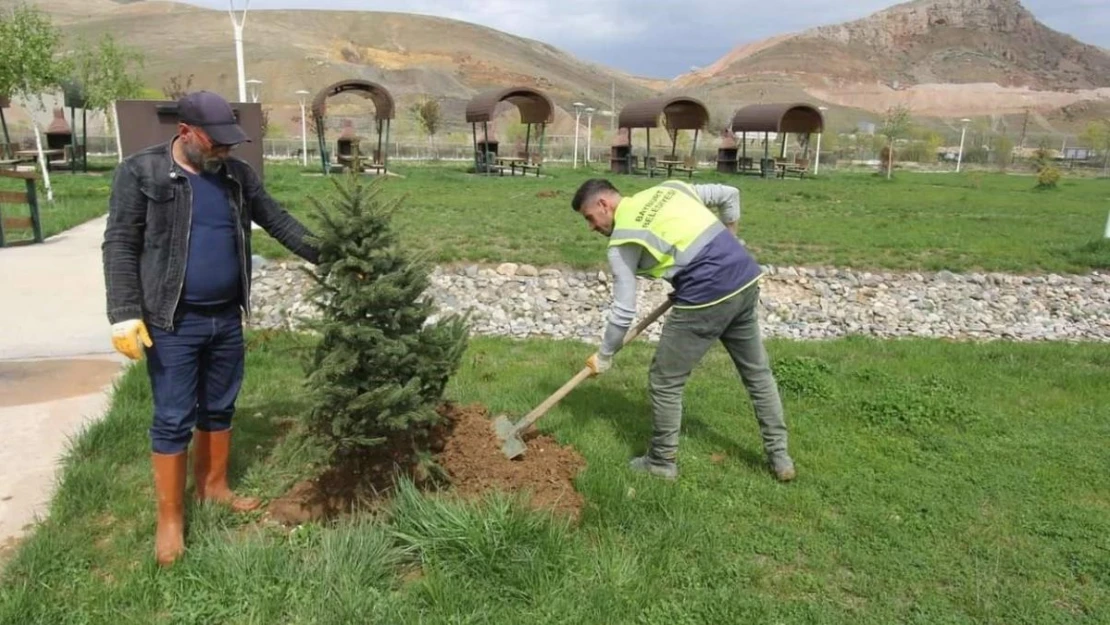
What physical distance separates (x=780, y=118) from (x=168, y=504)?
28.6m

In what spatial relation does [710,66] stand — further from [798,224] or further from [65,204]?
[65,204]

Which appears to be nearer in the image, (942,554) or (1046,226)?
(942,554)

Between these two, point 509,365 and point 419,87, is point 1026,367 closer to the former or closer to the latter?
point 509,365

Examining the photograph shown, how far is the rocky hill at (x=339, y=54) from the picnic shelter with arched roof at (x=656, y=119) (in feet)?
128

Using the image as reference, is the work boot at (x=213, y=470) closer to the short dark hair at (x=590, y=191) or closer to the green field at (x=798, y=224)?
the green field at (x=798, y=224)

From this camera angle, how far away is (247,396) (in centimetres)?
516

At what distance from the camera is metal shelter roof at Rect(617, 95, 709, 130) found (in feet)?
93.1

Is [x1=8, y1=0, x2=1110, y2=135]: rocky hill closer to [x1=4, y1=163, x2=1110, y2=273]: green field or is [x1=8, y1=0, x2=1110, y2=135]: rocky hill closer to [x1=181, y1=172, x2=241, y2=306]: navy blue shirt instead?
[x1=4, y1=163, x2=1110, y2=273]: green field

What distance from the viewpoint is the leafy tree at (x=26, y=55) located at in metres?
14.6

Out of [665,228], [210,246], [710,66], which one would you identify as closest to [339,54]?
[710,66]

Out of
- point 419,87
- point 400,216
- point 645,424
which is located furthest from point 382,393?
point 419,87

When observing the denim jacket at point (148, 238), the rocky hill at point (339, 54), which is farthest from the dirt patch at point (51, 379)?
the rocky hill at point (339, 54)

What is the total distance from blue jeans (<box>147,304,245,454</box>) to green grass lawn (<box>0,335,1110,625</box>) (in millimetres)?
439

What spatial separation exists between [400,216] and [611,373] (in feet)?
25.7
